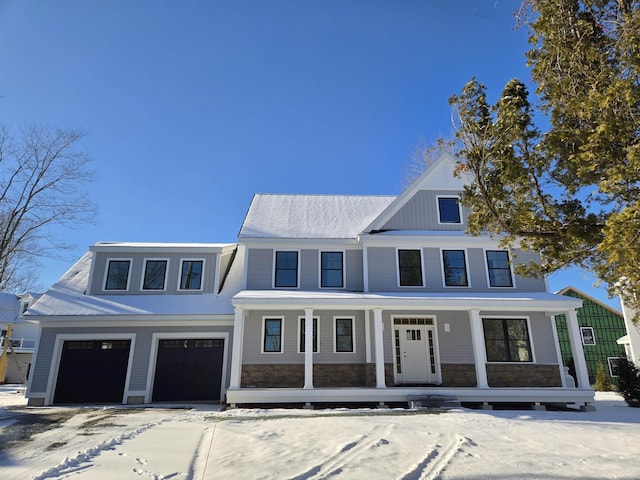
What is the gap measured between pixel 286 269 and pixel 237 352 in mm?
3551

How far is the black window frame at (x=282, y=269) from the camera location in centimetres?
1427

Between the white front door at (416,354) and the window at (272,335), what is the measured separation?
3927mm

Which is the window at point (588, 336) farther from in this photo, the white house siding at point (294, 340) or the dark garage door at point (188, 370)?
the dark garage door at point (188, 370)

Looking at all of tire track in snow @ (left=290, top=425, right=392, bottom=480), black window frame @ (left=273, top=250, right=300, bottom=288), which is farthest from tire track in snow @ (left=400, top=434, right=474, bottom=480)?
black window frame @ (left=273, top=250, right=300, bottom=288)

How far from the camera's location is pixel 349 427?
7.56m

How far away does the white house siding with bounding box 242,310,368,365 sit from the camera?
13.4 m

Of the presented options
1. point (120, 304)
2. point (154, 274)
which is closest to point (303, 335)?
point (154, 274)

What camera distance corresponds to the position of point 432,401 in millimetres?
11414

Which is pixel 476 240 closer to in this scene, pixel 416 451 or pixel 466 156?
pixel 466 156

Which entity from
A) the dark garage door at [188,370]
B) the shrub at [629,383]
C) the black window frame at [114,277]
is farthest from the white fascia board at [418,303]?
the black window frame at [114,277]

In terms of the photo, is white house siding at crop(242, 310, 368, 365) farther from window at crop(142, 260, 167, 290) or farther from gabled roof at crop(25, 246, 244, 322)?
window at crop(142, 260, 167, 290)

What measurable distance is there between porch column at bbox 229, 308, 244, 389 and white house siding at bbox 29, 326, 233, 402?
1755mm

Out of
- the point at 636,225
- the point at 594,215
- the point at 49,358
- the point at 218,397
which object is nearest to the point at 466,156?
the point at 594,215

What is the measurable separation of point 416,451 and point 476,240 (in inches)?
390
